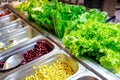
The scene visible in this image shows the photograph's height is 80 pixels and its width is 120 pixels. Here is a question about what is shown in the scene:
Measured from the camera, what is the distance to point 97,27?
1354 mm

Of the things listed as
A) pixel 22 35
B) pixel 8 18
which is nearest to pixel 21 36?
pixel 22 35

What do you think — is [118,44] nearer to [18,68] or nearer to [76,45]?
[76,45]

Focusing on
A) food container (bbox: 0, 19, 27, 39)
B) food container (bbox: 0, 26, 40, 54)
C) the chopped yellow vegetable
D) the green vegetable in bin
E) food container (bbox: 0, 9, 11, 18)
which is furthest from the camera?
food container (bbox: 0, 9, 11, 18)

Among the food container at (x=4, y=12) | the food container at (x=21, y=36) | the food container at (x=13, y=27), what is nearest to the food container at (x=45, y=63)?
the food container at (x=21, y=36)

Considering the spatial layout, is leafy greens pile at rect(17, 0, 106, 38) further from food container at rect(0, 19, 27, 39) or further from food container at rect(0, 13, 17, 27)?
food container at rect(0, 13, 17, 27)

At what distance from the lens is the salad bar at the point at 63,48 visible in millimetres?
1224

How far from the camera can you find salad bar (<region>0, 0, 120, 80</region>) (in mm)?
1224

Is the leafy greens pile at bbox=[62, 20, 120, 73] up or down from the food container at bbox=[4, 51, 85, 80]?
up

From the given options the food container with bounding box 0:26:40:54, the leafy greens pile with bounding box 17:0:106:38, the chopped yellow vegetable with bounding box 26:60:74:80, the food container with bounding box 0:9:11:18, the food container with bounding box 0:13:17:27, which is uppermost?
the leafy greens pile with bounding box 17:0:106:38

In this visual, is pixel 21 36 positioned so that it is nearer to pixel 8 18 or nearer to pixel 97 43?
pixel 8 18

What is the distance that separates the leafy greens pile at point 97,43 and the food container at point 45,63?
0.07 meters

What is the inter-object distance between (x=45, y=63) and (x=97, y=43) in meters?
0.38

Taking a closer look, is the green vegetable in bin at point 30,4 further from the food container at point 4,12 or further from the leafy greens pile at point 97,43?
the leafy greens pile at point 97,43

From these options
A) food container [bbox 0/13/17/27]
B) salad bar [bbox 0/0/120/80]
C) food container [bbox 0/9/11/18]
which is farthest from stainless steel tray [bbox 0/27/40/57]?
food container [bbox 0/9/11/18]
